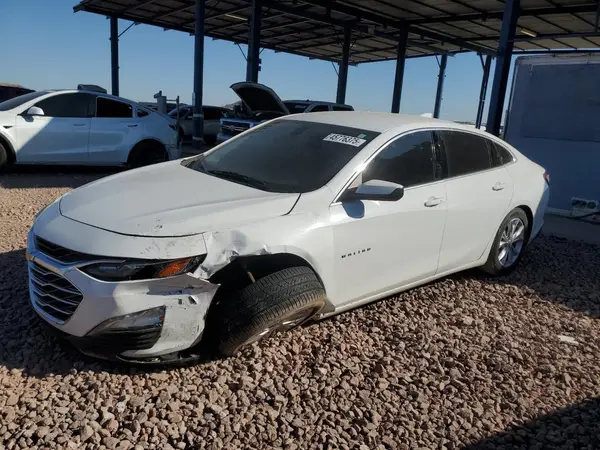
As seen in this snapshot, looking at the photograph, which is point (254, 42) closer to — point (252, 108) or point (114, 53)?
point (252, 108)

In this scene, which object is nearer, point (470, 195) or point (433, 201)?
point (433, 201)

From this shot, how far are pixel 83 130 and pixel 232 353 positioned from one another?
22.9 feet

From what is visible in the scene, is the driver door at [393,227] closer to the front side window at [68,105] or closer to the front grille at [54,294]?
the front grille at [54,294]

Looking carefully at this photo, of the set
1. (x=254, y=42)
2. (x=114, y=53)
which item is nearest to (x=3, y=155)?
(x=254, y=42)

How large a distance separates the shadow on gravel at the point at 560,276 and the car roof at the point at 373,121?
158cm

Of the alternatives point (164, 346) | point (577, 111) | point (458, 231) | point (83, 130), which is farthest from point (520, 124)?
point (164, 346)

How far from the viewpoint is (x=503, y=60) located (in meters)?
12.4

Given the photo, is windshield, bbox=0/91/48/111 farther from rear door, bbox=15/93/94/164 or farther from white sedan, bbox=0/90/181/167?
rear door, bbox=15/93/94/164

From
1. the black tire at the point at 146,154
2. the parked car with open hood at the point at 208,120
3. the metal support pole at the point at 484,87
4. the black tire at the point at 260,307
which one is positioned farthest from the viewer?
the metal support pole at the point at 484,87

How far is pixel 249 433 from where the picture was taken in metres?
2.37

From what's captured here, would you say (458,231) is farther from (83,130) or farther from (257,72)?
(257,72)

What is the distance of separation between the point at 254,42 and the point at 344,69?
7374 millimetres

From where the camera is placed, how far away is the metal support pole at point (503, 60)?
12062 millimetres

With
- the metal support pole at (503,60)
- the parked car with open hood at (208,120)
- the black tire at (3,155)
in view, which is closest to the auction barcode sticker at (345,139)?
the black tire at (3,155)
